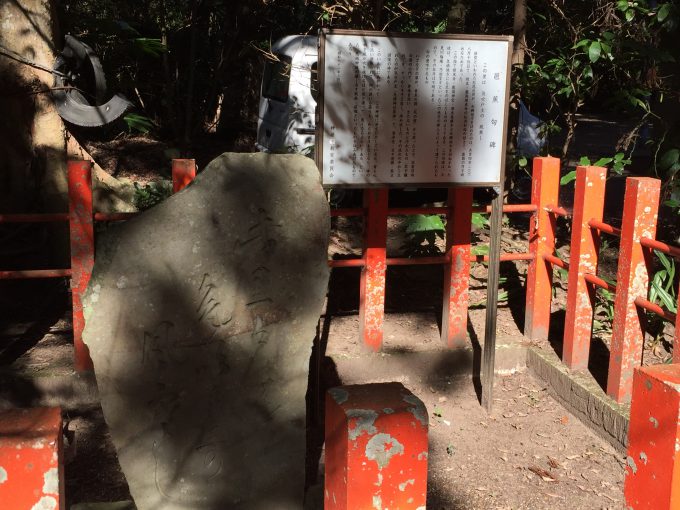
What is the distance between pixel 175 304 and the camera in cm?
264

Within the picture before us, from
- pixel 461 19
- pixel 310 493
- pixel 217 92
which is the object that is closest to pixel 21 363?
pixel 310 493

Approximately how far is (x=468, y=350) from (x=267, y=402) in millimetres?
2608

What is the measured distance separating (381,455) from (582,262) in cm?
291

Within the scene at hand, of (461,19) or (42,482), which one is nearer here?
(42,482)

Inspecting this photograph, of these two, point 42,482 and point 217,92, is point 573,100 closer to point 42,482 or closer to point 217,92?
point 42,482

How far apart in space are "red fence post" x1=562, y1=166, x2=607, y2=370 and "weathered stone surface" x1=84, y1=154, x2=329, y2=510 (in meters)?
2.34

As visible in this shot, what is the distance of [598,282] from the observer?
4.71 meters

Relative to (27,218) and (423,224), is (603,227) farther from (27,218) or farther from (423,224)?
(27,218)

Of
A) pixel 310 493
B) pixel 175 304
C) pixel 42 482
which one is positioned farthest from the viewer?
pixel 310 493

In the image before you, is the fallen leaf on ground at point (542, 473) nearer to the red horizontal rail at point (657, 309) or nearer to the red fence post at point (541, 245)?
the red horizontal rail at point (657, 309)

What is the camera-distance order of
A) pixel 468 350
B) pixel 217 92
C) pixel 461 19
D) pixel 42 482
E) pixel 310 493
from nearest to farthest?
pixel 42 482 → pixel 310 493 → pixel 468 350 → pixel 461 19 → pixel 217 92

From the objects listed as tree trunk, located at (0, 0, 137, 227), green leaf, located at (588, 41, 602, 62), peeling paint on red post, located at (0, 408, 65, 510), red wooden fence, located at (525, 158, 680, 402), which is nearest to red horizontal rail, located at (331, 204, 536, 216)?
red wooden fence, located at (525, 158, 680, 402)

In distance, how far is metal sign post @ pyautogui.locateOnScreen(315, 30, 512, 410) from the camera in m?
4.16

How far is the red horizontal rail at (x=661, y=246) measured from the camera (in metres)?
4.01
